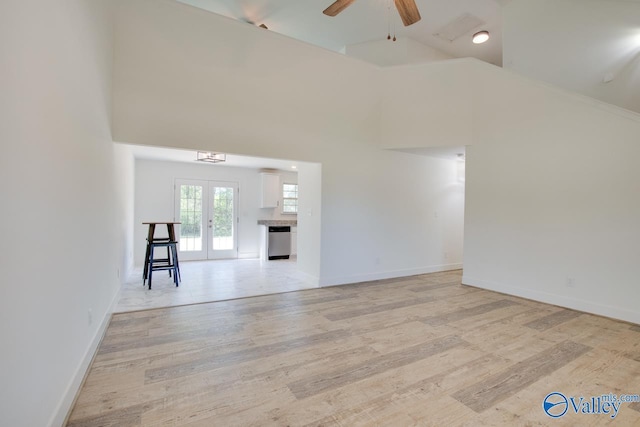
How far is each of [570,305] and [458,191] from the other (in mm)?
3149

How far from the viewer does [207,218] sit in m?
7.79

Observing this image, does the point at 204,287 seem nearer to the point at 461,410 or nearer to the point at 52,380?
the point at 52,380

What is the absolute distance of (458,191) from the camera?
6586 millimetres

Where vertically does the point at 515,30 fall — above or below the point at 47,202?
above

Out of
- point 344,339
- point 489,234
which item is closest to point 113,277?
point 344,339

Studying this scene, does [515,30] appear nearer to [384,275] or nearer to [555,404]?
[384,275]

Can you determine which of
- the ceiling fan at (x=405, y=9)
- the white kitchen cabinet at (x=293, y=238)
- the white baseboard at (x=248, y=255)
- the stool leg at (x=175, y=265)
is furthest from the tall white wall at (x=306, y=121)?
the white baseboard at (x=248, y=255)

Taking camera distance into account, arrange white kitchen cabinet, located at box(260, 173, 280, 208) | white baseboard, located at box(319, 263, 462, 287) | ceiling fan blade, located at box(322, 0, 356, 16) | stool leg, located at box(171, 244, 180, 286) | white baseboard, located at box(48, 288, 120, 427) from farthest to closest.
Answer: white kitchen cabinet, located at box(260, 173, 280, 208) < white baseboard, located at box(319, 263, 462, 287) < stool leg, located at box(171, 244, 180, 286) < ceiling fan blade, located at box(322, 0, 356, 16) < white baseboard, located at box(48, 288, 120, 427)

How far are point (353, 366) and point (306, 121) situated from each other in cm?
352

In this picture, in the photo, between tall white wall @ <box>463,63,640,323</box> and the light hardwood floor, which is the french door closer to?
the light hardwood floor

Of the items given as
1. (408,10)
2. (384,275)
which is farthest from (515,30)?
(384,275)

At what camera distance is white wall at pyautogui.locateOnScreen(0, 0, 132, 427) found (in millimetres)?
1193

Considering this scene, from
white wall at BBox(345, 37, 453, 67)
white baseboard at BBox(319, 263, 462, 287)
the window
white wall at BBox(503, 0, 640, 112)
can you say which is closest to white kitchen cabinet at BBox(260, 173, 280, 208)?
the window

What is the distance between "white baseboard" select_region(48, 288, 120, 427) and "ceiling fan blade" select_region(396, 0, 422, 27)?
4268 millimetres
